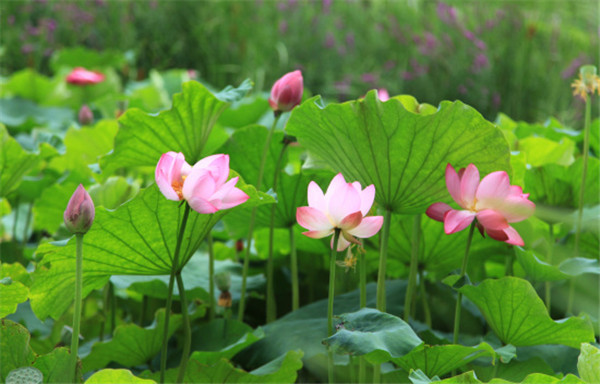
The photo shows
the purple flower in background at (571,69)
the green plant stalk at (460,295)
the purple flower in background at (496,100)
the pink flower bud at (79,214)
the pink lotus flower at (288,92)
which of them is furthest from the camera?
the purple flower in background at (571,69)

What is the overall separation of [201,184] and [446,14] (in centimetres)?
366

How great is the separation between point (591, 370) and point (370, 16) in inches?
163

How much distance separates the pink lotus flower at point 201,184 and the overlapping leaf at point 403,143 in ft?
0.60

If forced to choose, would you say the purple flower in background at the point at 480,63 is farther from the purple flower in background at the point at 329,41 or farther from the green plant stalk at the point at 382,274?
the green plant stalk at the point at 382,274

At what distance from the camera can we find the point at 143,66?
408 cm

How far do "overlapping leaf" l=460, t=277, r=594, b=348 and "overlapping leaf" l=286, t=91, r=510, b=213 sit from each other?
14cm

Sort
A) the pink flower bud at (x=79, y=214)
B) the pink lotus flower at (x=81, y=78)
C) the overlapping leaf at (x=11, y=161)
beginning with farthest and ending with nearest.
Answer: the pink lotus flower at (x=81, y=78) < the overlapping leaf at (x=11, y=161) < the pink flower bud at (x=79, y=214)

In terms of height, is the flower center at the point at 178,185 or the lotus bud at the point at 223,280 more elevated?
the flower center at the point at 178,185

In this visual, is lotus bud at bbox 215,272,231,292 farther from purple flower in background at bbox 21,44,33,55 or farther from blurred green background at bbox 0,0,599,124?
purple flower in background at bbox 21,44,33,55

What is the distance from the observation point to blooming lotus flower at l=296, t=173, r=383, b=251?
709mm

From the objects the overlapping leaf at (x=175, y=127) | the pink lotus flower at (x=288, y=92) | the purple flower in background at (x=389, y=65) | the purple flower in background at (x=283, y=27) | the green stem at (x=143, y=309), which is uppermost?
the purple flower in background at (x=283, y=27)

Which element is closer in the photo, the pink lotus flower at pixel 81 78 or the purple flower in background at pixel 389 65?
the pink lotus flower at pixel 81 78

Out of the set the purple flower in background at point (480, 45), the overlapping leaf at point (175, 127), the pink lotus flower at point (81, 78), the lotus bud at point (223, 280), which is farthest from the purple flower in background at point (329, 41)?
the lotus bud at point (223, 280)

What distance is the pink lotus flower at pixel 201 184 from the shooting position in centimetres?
71
